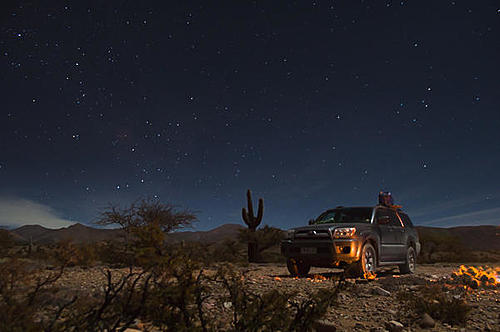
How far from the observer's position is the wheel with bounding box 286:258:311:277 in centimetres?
903

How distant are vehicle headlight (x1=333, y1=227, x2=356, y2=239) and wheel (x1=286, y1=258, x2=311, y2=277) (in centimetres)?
129

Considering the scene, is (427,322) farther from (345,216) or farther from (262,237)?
(262,237)

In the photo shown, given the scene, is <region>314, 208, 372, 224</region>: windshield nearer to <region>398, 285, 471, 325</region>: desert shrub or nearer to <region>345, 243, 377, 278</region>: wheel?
<region>345, 243, 377, 278</region>: wheel

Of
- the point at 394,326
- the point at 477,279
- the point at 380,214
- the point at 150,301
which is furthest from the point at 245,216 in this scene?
the point at 150,301

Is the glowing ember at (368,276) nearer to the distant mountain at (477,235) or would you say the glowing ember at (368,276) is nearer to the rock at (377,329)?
the rock at (377,329)

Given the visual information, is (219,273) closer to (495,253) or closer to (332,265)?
(332,265)

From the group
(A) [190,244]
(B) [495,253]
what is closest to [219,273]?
(A) [190,244]

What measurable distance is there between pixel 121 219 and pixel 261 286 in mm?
12954

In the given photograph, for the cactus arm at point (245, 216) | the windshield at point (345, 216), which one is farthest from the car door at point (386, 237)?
the cactus arm at point (245, 216)

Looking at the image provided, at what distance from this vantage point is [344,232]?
827 cm

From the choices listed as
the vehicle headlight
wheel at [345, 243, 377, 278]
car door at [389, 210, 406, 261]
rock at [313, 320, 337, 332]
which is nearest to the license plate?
the vehicle headlight

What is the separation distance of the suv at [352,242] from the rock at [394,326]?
3300mm

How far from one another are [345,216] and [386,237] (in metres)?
1.29

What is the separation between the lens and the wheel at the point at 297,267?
903cm
